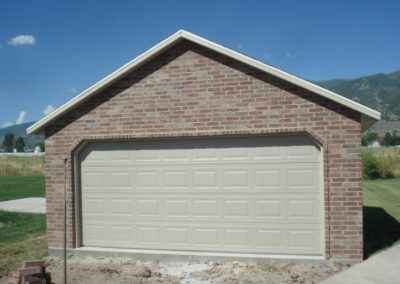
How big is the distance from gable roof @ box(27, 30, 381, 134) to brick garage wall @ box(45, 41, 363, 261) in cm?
16

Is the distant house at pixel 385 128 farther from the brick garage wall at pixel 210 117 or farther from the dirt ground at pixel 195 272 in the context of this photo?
the dirt ground at pixel 195 272

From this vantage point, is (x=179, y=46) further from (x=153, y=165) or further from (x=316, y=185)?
(x=316, y=185)

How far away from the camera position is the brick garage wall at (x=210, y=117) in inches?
359

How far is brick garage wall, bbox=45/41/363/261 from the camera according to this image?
29.9 feet

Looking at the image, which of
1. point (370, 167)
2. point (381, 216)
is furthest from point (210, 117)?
point (370, 167)

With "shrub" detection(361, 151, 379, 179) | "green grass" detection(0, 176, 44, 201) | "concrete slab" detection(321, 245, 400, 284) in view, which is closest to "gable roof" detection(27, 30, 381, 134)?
"concrete slab" detection(321, 245, 400, 284)

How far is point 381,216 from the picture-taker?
14.7m

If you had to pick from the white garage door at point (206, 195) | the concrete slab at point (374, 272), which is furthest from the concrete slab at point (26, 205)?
the concrete slab at point (374, 272)

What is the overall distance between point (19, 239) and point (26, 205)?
7148 mm

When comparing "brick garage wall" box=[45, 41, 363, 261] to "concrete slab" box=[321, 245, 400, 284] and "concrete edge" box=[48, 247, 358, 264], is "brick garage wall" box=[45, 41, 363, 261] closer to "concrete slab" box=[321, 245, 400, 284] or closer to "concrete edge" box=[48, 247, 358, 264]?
"concrete edge" box=[48, 247, 358, 264]

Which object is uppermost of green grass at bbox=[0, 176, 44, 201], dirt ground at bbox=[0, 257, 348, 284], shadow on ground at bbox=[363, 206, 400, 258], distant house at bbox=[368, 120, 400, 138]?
distant house at bbox=[368, 120, 400, 138]

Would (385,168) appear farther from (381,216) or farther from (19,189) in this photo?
(19,189)

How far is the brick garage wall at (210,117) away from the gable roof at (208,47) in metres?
0.16

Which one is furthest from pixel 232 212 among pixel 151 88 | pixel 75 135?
pixel 75 135
